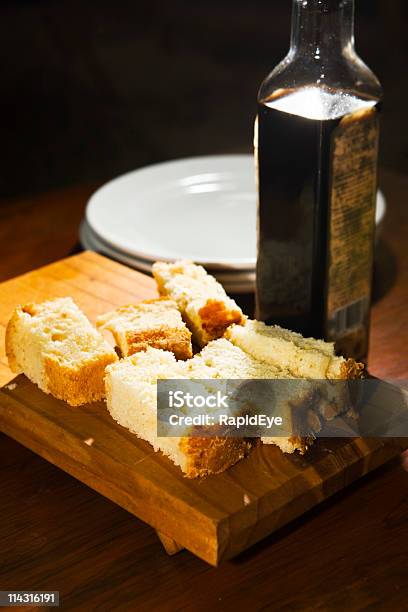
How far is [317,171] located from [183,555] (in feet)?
1.58

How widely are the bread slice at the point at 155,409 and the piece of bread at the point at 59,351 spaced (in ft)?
0.13

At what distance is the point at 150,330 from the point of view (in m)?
1.10

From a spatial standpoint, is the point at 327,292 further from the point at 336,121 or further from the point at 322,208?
the point at 336,121

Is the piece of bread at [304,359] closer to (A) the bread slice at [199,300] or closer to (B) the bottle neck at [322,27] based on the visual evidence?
(A) the bread slice at [199,300]

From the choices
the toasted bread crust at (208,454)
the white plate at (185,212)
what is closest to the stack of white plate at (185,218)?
the white plate at (185,212)

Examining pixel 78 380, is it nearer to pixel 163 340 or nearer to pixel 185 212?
pixel 163 340

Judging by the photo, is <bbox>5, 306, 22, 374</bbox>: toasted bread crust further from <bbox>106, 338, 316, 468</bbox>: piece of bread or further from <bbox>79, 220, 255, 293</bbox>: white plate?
<bbox>79, 220, 255, 293</bbox>: white plate

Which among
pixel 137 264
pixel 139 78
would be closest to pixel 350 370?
pixel 137 264

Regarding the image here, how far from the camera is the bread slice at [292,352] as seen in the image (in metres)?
1.00

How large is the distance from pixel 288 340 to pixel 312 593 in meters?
0.30

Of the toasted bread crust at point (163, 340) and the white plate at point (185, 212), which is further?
the white plate at point (185, 212)

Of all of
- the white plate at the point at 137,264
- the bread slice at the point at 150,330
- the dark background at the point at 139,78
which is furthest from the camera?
the dark background at the point at 139,78

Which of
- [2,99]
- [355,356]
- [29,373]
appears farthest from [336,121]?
[2,99]

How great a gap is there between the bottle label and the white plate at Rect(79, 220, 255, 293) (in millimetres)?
231
